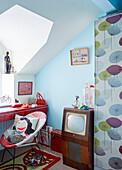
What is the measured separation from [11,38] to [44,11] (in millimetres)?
1124

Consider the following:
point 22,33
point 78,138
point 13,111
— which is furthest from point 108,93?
point 22,33

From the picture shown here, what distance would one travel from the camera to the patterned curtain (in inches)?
79.6

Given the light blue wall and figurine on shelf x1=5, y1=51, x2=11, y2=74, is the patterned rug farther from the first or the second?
figurine on shelf x1=5, y1=51, x2=11, y2=74

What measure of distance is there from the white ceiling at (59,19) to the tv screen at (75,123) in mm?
1449

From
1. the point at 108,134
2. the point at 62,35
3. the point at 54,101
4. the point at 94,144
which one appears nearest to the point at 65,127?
the point at 94,144

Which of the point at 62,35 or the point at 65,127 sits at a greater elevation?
the point at 62,35

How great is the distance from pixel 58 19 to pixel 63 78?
125cm

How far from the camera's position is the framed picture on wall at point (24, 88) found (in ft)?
11.2

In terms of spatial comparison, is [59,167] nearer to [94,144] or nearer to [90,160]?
[90,160]

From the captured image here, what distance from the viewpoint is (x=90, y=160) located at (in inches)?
87.2

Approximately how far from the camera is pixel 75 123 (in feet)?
7.64

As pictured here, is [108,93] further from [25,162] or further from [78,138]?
[25,162]

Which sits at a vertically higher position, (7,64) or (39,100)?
(7,64)

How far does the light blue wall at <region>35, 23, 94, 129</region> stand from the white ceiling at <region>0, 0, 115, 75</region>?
0.46ft
